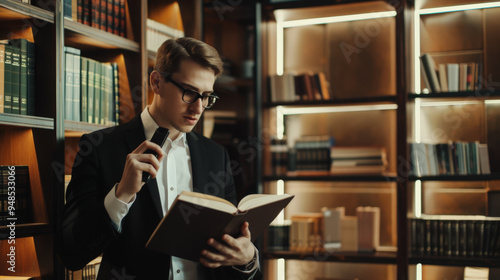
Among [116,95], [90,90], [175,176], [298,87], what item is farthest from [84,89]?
[298,87]

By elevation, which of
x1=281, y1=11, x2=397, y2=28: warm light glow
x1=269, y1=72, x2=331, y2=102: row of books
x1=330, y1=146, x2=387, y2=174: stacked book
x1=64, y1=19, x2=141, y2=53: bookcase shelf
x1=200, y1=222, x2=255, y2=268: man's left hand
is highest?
x1=281, y1=11, x2=397, y2=28: warm light glow

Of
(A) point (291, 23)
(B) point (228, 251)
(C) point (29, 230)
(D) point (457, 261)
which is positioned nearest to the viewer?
(B) point (228, 251)

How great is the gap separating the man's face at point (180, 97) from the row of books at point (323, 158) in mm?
1607

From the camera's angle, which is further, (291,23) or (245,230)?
(291,23)

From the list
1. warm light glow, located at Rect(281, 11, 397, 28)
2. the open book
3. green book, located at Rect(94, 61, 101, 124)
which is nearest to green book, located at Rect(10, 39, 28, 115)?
green book, located at Rect(94, 61, 101, 124)

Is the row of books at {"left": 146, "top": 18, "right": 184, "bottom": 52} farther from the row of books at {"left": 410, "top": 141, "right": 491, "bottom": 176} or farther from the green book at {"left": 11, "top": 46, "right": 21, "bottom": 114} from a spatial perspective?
the row of books at {"left": 410, "top": 141, "right": 491, "bottom": 176}

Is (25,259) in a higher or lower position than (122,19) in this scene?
lower

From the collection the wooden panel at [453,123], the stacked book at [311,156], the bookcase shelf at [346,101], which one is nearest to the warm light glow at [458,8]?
the wooden panel at [453,123]

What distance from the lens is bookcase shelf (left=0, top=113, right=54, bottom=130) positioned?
1.66 meters

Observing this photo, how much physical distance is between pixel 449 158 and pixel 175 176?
1.91 meters

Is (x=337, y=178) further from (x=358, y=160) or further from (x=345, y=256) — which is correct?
(x=345, y=256)

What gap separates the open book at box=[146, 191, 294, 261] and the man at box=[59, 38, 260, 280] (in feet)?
0.13

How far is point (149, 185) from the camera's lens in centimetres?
174

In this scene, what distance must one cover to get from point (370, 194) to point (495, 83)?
1.08 metres
